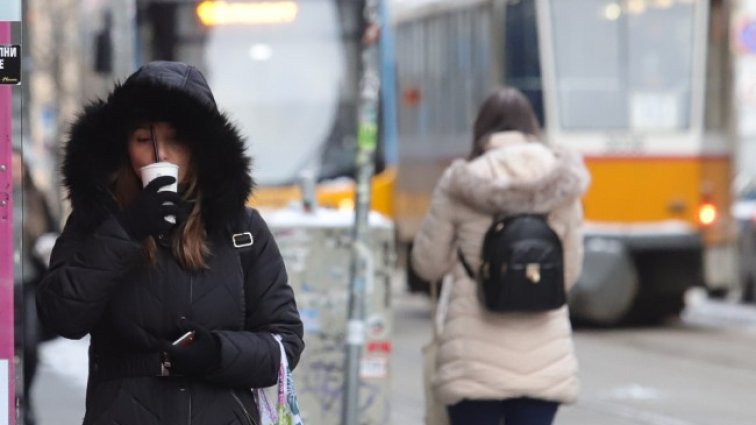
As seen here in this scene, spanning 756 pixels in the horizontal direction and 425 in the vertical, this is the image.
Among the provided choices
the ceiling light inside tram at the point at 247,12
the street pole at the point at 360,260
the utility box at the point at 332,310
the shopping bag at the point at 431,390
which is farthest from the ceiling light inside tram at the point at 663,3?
the shopping bag at the point at 431,390

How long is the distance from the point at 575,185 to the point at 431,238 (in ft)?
1.75

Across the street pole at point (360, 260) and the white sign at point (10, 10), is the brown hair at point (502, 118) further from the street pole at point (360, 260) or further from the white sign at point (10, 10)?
the white sign at point (10, 10)

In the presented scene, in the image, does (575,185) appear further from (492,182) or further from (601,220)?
(601,220)

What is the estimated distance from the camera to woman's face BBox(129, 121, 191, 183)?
155 inches

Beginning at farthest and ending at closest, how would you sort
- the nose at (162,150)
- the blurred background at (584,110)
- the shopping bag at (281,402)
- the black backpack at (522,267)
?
1. the blurred background at (584,110)
2. the black backpack at (522,267)
3. the shopping bag at (281,402)
4. the nose at (162,150)

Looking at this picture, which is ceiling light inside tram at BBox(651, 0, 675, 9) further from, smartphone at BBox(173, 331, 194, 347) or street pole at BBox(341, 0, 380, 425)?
smartphone at BBox(173, 331, 194, 347)

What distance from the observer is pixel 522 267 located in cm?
614

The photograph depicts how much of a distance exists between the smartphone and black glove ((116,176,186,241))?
0.22m

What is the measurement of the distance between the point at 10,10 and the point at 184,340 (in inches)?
32.7

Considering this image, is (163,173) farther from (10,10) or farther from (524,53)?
(524,53)

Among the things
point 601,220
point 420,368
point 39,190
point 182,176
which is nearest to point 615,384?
point 420,368

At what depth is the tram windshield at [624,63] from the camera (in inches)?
668

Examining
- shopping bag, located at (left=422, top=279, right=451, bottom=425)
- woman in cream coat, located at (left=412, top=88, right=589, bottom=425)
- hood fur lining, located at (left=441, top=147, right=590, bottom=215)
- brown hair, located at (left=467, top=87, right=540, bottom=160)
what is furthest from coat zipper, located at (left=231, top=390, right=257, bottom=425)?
brown hair, located at (left=467, top=87, right=540, bottom=160)

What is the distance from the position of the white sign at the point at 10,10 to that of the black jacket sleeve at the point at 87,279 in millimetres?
522
